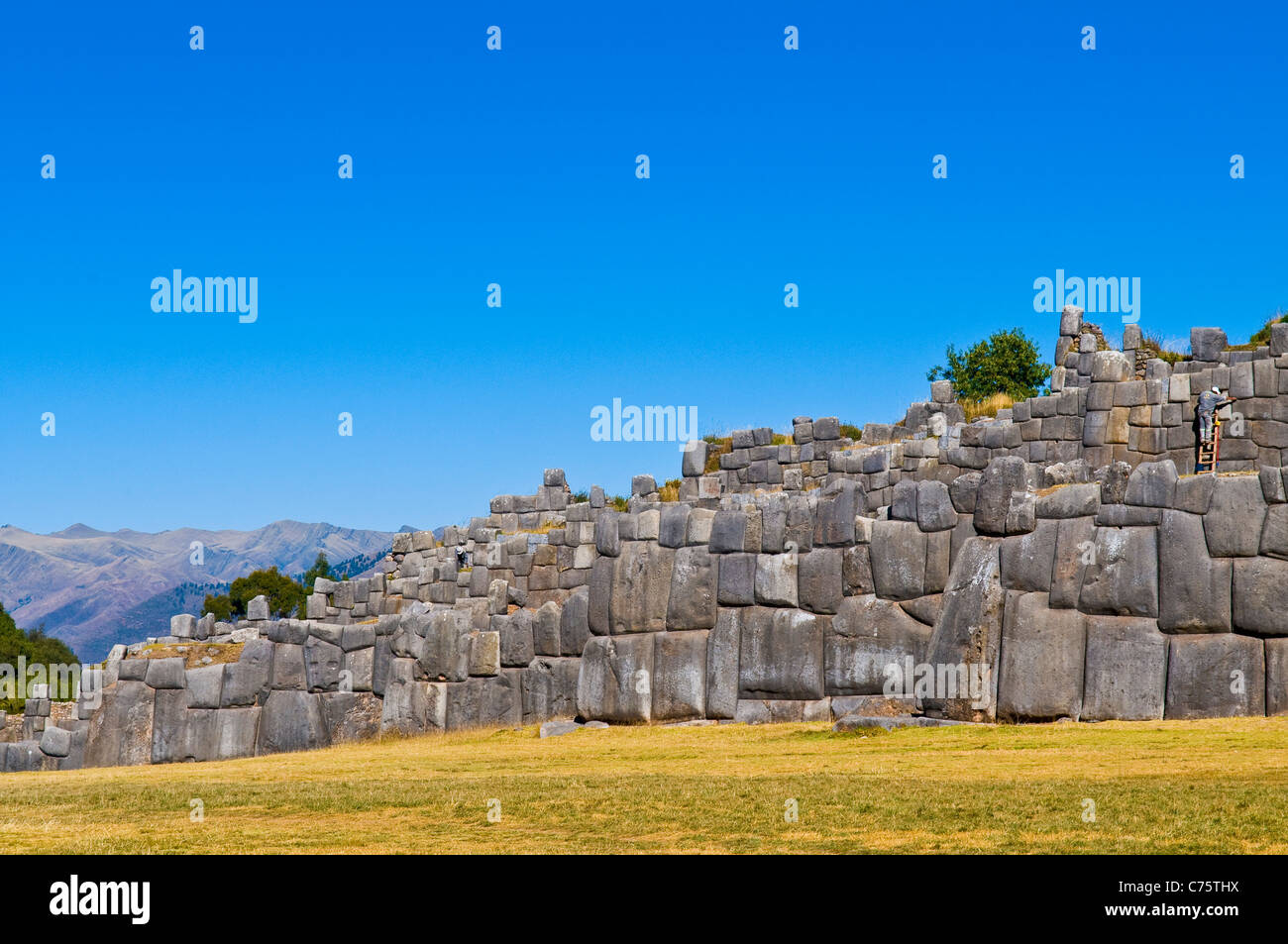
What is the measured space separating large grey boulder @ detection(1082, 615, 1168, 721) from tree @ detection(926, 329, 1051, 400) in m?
38.2

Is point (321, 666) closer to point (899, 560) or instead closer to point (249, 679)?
point (249, 679)

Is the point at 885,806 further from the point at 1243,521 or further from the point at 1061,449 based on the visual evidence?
the point at 1061,449

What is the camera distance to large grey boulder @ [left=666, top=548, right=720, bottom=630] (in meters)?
23.5

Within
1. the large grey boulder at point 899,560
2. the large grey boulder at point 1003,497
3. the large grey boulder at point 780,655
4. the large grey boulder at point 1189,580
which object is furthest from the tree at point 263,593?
the large grey boulder at point 1189,580

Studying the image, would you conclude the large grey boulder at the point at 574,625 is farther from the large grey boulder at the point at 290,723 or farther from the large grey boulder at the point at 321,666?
the large grey boulder at the point at 290,723

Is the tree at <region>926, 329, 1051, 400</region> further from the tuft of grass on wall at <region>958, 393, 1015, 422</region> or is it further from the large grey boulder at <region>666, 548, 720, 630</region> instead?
the large grey boulder at <region>666, 548, 720, 630</region>

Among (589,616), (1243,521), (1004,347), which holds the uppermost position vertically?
(1004,347)

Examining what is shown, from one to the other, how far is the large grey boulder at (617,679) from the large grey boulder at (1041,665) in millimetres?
6378

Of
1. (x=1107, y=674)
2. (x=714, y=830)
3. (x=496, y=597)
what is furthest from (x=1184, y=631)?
(x=496, y=597)

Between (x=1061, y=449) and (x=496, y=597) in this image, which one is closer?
(x=496, y=597)

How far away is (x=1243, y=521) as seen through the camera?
1838 centimetres
